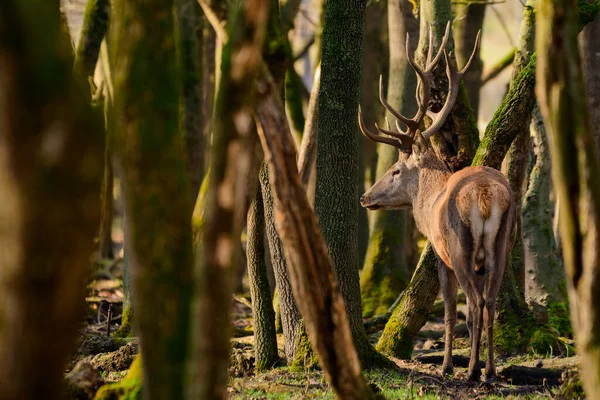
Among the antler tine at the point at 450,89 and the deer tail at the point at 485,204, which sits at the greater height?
the antler tine at the point at 450,89

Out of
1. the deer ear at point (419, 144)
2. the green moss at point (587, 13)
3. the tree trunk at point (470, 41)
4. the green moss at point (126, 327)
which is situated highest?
the tree trunk at point (470, 41)

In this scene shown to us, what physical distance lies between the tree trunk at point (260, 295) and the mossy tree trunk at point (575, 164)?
477cm

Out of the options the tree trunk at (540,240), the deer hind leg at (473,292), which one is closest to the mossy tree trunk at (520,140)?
the tree trunk at (540,240)

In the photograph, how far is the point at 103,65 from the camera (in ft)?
59.7

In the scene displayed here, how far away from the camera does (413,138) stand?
385 inches

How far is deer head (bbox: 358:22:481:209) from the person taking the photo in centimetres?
944

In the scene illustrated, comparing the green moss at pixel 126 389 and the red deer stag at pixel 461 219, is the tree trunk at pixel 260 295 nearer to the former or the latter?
the red deer stag at pixel 461 219

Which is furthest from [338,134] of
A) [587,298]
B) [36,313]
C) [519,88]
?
[36,313]

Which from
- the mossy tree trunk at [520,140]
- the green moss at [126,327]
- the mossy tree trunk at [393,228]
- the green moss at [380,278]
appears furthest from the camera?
the mossy tree trunk at [393,228]

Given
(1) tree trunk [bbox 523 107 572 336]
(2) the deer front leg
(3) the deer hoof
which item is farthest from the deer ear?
(1) tree trunk [bbox 523 107 572 336]

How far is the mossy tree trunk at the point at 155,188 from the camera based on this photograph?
404 cm

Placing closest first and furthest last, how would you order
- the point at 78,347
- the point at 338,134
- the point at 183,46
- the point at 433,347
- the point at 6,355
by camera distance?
the point at 6,355 → the point at 338,134 → the point at 78,347 → the point at 433,347 → the point at 183,46

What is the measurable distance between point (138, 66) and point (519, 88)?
19.0ft

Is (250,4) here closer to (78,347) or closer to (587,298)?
(587,298)
